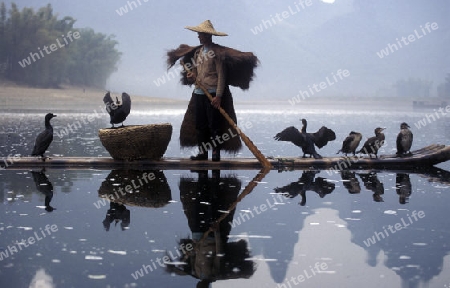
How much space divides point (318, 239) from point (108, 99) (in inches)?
248

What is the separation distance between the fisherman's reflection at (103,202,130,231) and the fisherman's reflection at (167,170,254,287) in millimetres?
646

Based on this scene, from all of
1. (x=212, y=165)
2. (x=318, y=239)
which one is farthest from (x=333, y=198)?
(x=212, y=165)

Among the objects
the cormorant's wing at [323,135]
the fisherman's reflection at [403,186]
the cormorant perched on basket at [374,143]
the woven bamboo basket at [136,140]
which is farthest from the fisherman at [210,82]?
the fisherman's reflection at [403,186]

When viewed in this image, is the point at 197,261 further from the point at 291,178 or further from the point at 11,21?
the point at 11,21

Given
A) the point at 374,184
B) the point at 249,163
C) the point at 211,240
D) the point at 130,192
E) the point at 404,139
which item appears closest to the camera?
the point at 211,240

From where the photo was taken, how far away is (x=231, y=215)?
7.04 meters

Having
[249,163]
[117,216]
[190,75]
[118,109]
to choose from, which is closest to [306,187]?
[249,163]

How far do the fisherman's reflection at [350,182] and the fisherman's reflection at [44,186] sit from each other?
3.92 meters

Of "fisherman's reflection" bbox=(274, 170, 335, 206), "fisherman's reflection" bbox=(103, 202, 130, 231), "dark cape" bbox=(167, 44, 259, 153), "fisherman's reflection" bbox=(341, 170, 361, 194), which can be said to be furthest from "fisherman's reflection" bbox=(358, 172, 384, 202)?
"fisherman's reflection" bbox=(103, 202, 130, 231)

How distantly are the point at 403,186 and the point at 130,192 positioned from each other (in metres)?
3.88

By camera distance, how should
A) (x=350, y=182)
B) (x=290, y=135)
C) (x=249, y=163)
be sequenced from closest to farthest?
(x=350, y=182)
(x=249, y=163)
(x=290, y=135)

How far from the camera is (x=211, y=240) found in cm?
584

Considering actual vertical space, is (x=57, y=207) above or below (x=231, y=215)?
above

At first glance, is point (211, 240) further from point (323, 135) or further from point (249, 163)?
point (323, 135)
